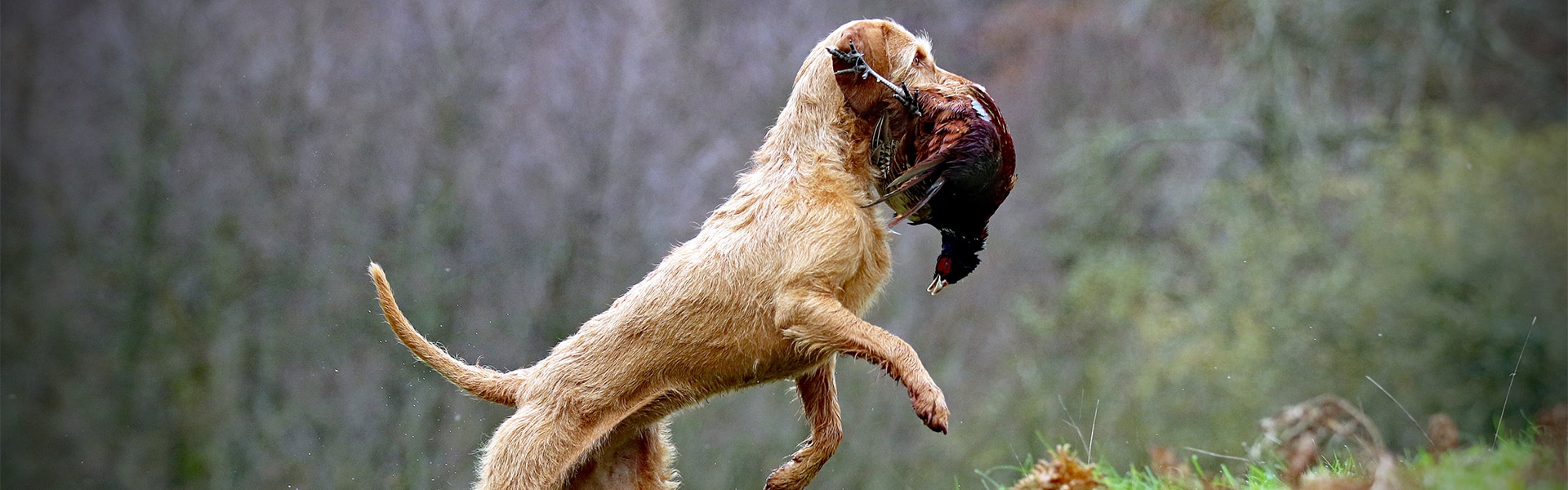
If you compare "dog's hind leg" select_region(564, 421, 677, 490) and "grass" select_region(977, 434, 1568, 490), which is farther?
"dog's hind leg" select_region(564, 421, 677, 490)

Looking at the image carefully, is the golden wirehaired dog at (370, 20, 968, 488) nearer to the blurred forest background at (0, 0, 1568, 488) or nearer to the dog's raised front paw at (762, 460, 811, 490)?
the dog's raised front paw at (762, 460, 811, 490)

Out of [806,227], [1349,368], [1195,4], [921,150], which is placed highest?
[921,150]

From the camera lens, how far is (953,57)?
647 cm

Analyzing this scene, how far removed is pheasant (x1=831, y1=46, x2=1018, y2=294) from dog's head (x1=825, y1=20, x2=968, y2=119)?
3 cm

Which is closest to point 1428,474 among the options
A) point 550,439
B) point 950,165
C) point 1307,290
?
point 950,165

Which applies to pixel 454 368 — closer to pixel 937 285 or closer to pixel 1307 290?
pixel 937 285

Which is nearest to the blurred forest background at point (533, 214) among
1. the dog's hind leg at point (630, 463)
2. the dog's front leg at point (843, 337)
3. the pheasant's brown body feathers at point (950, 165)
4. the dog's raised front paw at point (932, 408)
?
the dog's hind leg at point (630, 463)

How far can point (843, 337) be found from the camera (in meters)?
2.74

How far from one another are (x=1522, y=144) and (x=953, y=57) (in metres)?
3.11

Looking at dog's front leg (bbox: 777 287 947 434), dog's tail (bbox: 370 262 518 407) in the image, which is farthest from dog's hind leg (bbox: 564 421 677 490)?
dog's front leg (bbox: 777 287 947 434)

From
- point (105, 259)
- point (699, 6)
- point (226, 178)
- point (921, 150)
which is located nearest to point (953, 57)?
point (699, 6)

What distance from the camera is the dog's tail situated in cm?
318

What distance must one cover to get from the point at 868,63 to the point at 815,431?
109 centimetres

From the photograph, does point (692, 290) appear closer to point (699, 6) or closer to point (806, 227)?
point (806, 227)
